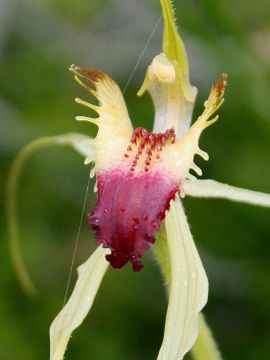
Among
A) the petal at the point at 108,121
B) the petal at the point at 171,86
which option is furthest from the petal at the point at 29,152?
the petal at the point at 171,86

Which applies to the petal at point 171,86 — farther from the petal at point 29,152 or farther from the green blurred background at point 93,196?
the green blurred background at point 93,196

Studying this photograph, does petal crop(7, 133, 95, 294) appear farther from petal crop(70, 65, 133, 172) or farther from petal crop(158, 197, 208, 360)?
petal crop(158, 197, 208, 360)

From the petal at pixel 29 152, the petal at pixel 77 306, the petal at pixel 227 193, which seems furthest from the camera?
the petal at pixel 29 152

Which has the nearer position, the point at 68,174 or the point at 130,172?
the point at 130,172

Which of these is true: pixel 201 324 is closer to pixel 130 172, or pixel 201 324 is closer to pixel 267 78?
pixel 130 172

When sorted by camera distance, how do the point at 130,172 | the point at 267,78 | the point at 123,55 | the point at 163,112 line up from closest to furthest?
the point at 130,172 < the point at 163,112 < the point at 267,78 < the point at 123,55

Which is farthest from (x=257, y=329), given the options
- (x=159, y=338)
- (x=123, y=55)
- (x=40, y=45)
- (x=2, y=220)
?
(x=40, y=45)
